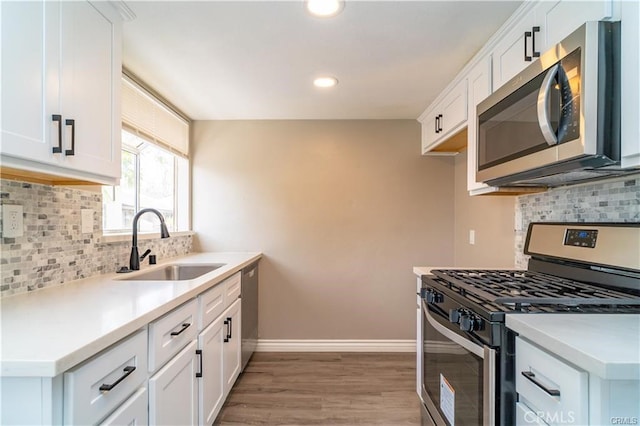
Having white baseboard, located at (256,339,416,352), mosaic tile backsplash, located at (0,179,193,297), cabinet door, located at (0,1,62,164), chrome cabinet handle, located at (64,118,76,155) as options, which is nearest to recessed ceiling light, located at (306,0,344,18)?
cabinet door, located at (0,1,62,164)

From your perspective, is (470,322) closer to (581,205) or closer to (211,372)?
(581,205)

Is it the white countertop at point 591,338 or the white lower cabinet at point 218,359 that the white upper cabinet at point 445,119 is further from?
the white lower cabinet at point 218,359

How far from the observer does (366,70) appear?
2.14 metres

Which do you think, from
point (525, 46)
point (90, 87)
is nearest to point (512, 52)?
point (525, 46)

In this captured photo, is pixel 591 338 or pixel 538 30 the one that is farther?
pixel 538 30

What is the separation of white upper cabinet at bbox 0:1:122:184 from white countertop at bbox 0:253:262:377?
1.54ft

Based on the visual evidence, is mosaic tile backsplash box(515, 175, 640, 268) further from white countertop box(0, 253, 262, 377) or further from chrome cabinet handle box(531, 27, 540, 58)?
white countertop box(0, 253, 262, 377)

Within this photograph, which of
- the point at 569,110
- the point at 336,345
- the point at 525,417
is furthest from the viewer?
the point at 336,345

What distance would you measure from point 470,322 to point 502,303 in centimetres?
13

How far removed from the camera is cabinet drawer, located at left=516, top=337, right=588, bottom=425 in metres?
0.78

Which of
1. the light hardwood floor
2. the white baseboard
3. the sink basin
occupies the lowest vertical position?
the light hardwood floor

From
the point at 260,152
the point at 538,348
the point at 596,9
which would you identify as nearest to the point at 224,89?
the point at 260,152

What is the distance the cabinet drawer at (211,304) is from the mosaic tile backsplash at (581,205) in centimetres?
181

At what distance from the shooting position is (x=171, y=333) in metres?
1.32
